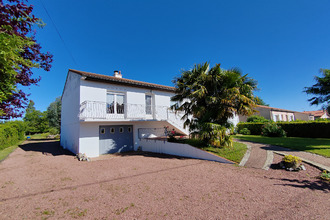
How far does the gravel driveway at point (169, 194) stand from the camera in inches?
142

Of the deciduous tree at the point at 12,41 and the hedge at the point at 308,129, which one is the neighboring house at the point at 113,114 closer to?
the deciduous tree at the point at 12,41

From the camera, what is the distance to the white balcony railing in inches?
416

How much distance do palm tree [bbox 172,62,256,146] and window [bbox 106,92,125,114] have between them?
17.4ft

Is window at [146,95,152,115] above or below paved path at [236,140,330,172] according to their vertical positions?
above

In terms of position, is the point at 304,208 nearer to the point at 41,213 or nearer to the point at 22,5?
the point at 41,213

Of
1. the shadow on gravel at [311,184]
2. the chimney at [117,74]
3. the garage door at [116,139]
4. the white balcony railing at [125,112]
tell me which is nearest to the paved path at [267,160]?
the shadow on gravel at [311,184]

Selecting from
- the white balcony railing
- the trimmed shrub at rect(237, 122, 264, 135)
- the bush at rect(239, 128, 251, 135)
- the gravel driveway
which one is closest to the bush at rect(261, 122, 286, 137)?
the trimmed shrub at rect(237, 122, 264, 135)

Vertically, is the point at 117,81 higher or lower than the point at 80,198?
higher

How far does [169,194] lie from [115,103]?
927 cm

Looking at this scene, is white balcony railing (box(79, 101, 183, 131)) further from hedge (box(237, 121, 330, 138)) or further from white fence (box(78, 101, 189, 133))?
hedge (box(237, 121, 330, 138))

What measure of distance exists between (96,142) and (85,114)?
93.8 inches

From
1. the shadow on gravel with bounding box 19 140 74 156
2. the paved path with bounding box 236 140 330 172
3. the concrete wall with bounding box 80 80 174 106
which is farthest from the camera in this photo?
the shadow on gravel with bounding box 19 140 74 156

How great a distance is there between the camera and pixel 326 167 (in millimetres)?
6293

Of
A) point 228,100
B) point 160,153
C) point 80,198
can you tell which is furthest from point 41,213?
point 228,100
